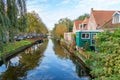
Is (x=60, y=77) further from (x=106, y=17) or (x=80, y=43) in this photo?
(x=106, y=17)

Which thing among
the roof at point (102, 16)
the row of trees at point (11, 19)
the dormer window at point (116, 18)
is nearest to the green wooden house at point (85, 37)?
the dormer window at point (116, 18)

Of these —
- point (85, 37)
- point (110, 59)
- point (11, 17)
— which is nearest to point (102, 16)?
point (85, 37)

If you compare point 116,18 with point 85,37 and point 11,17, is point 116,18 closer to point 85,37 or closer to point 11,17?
point 85,37

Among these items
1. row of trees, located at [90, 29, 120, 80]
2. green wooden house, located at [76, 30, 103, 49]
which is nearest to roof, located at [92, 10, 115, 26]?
green wooden house, located at [76, 30, 103, 49]

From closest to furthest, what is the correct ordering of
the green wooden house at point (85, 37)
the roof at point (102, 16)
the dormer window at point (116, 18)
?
the dormer window at point (116, 18) < the green wooden house at point (85, 37) < the roof at point (102, 16)

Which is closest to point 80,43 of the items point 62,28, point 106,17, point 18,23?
point 106,17

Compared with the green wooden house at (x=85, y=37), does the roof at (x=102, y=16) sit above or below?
above

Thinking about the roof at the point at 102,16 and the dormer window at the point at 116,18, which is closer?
the dormer window at the point at 116,18

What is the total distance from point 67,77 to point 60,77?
0.62 meters

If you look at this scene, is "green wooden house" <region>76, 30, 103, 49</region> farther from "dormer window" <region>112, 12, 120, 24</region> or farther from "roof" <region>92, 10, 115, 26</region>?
"roof" <region>92, 10, 115, 26</region>

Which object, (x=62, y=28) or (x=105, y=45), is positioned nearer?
(x=105, y=45)

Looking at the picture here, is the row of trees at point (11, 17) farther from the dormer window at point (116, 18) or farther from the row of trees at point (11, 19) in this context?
the dormer window at point (116, 18)

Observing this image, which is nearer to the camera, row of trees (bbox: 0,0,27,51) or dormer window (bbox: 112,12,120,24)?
row of trees (bbox: 0,0,27,51)

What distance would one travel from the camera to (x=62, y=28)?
252ft
